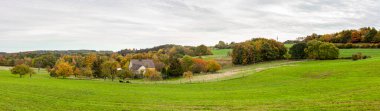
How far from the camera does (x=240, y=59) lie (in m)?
114

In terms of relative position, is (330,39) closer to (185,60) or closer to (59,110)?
(185,60)

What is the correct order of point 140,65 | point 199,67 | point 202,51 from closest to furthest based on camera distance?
point 199,67, point 140,65, point 202,51

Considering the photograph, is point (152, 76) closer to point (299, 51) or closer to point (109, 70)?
point (109, 70)

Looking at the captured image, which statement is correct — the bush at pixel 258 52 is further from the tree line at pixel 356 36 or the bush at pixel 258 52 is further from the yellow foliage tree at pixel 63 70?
the yellow foliage tree at pixel 63 70

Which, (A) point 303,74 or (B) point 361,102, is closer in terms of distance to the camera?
(B) point 361,102

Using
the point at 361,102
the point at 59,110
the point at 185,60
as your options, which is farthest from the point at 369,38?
the point at 59,110

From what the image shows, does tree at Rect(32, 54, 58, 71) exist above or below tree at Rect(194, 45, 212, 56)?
below

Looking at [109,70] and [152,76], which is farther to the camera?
[109,70]

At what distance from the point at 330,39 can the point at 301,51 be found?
95.3ft

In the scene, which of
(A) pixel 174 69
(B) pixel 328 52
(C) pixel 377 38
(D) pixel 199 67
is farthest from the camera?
(C) pixel 377 38

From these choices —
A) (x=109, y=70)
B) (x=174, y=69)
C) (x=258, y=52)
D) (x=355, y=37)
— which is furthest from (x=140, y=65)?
(x=355, y=37)

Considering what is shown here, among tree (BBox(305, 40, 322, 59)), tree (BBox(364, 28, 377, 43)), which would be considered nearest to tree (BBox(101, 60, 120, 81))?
tree (BBox(305, 40, 322, 59))

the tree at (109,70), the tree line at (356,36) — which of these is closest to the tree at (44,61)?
the tree at (109,70)

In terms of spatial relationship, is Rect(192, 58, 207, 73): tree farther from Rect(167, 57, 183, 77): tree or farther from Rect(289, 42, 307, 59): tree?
Rect(289, 42, 307, 59): tree
